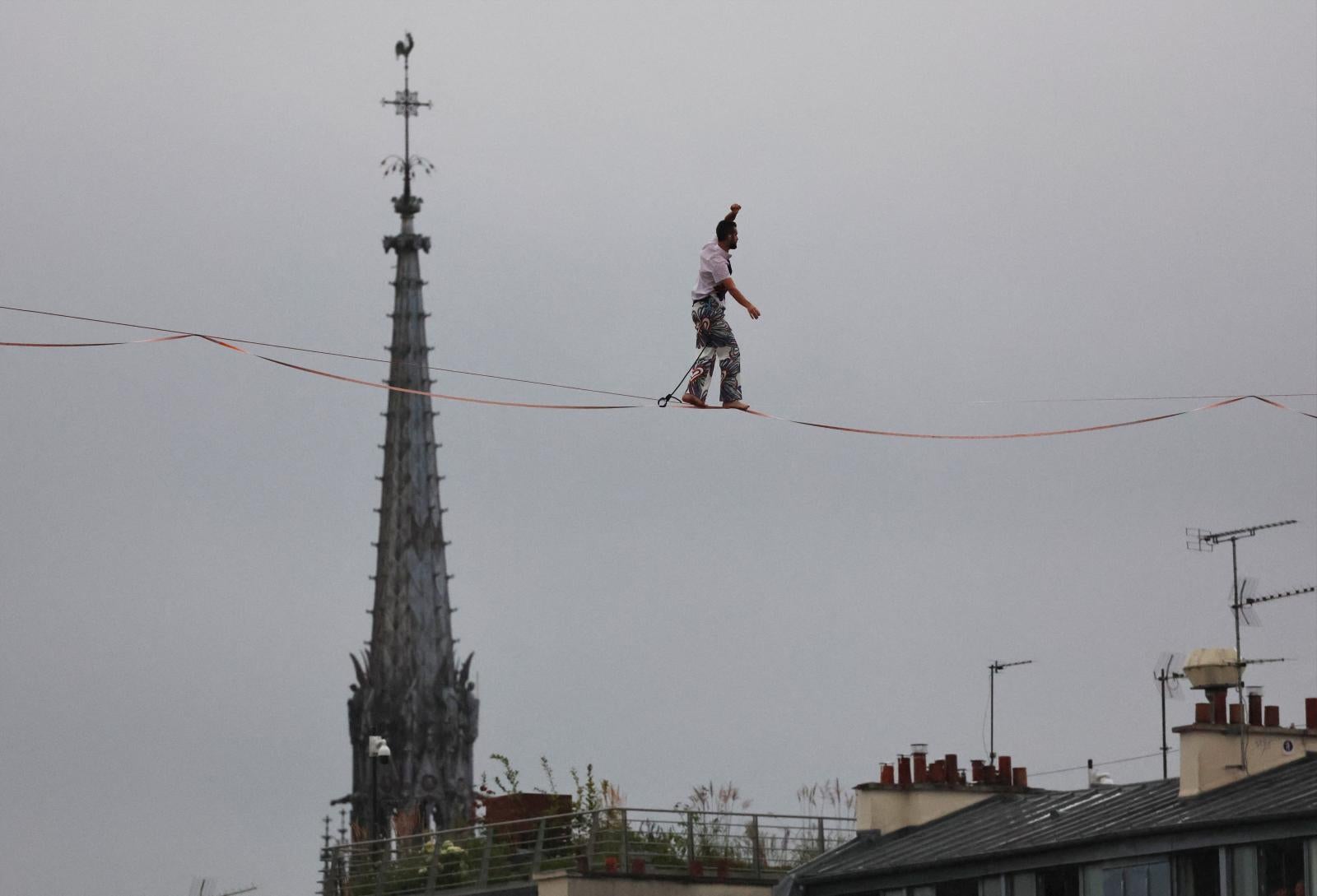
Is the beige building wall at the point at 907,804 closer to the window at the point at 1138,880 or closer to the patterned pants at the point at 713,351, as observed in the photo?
the window at the point at 1138,880

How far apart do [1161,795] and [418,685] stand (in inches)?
3028

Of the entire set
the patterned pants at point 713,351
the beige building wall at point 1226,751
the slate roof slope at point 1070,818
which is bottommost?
the slate roof slope at point 1070,818

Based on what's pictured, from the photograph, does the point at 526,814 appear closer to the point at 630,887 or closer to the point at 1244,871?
the point at 630,887

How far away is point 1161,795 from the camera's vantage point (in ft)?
169

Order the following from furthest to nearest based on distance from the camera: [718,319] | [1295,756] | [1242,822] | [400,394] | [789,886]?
[400,394] < [789,886] < [1295,756] < [1242,822] < [718,319]

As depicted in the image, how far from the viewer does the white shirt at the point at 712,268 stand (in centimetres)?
3947

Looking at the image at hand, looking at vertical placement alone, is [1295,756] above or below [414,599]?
below

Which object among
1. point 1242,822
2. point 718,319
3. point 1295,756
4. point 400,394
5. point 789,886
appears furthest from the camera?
point 400,394

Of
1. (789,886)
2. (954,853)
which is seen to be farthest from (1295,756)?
(789,886)

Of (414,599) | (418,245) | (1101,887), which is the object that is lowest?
(1101,887)

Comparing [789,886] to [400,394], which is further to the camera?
[400,394]

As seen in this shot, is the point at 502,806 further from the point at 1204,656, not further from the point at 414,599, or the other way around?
the point at 414,599

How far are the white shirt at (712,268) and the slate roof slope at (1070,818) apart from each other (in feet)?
36.5

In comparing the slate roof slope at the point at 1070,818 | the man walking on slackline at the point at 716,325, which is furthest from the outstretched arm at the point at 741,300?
the slate roof slope at the point at 1070,818
